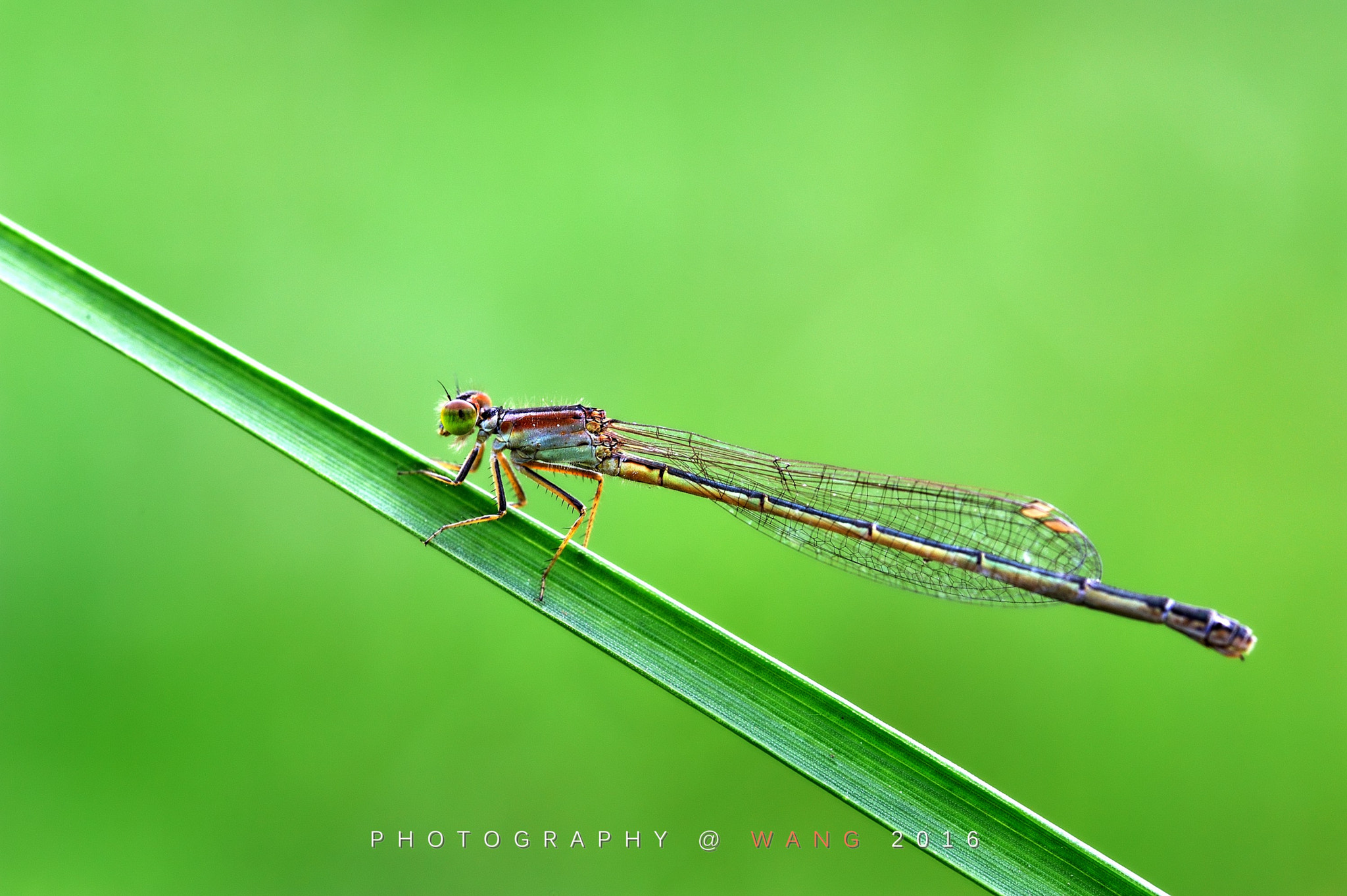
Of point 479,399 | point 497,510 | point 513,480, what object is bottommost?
point 497,510

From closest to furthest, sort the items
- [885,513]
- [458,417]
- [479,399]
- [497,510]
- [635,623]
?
[635,623] < [497,510] < [458,417] < [479,399] < [885,513]

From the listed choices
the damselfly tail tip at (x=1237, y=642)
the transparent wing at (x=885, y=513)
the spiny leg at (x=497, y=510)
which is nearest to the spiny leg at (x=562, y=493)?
the spiny leg at (x=497, y=510)

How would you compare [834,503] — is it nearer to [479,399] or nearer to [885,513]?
[885,513]

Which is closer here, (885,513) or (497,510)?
(497,510)

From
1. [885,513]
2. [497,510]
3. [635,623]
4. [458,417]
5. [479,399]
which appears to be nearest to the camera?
[635,623]

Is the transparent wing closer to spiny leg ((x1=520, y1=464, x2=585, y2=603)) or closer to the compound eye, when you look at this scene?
spiny leg ((x1=520, y1=464, x2=585, y2=603))

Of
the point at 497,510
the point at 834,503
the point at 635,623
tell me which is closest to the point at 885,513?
the point at 834,503
